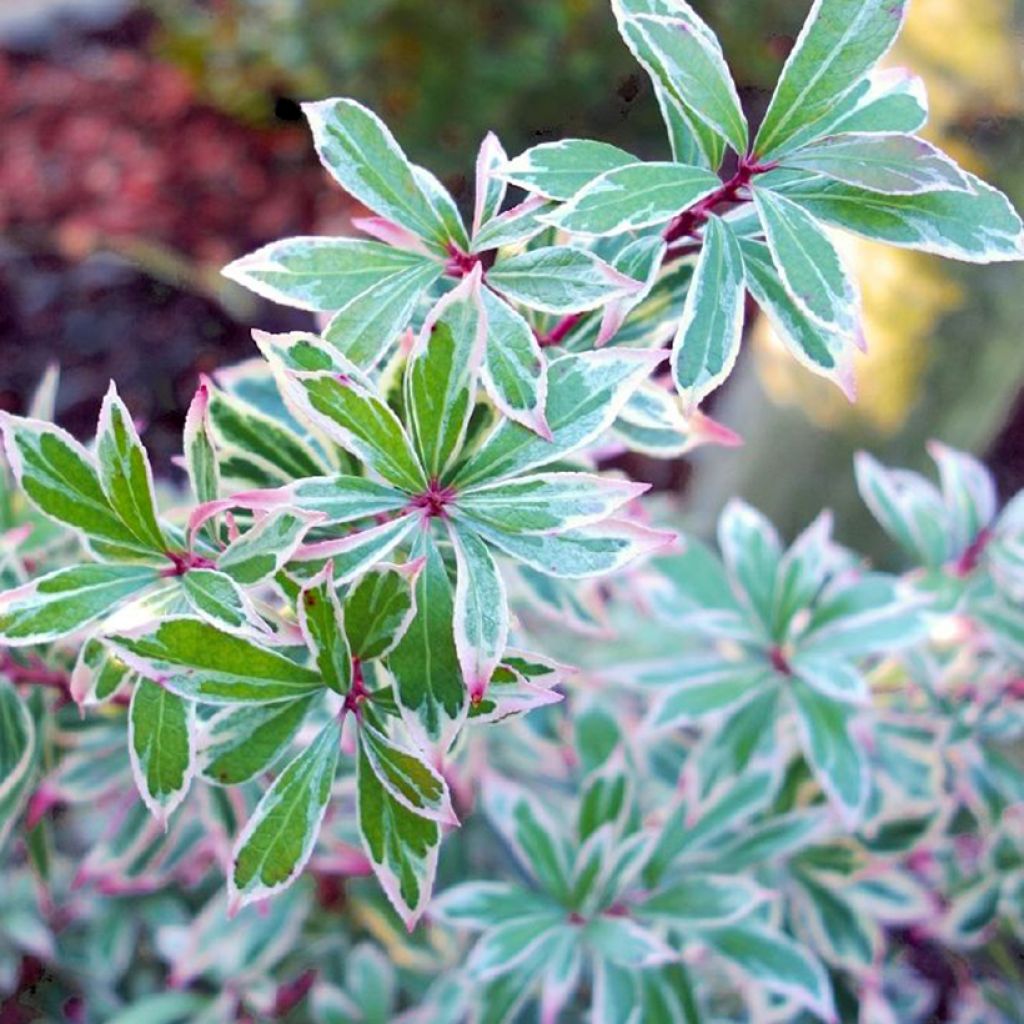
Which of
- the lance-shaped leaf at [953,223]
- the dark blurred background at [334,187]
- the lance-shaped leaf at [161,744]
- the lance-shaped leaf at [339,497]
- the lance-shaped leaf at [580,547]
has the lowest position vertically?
the dark blurred background at [334,187]

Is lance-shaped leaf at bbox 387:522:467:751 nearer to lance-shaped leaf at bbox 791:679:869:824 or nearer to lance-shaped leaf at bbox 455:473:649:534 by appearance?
lance-shaped leaf at bbox 455:473:649:534

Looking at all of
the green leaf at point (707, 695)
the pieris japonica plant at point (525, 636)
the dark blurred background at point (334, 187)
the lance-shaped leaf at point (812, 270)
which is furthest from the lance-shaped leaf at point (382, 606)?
the dark blurred background at point (334, 187)

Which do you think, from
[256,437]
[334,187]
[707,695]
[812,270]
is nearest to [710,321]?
[812,270]

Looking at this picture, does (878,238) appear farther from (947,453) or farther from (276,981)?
(276,981)

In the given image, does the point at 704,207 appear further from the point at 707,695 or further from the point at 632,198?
the point at 707,695

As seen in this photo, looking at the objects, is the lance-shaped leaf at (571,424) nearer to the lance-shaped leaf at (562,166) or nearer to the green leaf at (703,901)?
the lance-shaped leaf at (562,166)
